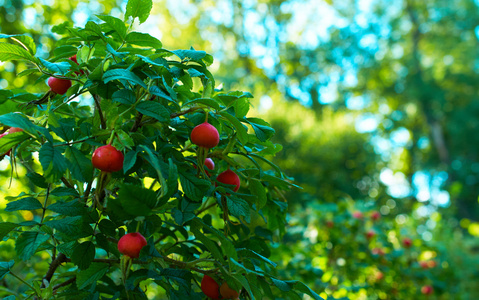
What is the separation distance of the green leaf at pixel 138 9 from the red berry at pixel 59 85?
15cm

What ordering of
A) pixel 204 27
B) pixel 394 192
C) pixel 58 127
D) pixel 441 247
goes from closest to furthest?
1. pixel 58 127
2. pixel 441 247
3. pixel 394 192
4. pixel 204 27

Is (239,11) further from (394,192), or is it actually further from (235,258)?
(235,258)

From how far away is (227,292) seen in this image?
24.8 inches

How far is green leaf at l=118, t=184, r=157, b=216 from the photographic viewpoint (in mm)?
483

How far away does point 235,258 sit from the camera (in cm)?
56

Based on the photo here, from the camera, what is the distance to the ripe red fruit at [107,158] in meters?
0.53

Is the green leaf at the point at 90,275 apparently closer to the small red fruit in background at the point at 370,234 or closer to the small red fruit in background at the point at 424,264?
the small red fruit in background at the point at 370,234

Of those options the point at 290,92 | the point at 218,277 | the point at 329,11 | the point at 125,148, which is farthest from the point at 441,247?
the point at 329,11

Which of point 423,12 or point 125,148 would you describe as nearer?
point 125,148

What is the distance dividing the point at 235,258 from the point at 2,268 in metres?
0.37

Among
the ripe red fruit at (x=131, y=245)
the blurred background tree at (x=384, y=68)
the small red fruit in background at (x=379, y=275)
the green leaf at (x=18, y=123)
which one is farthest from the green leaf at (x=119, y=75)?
the blurred background tree at (x=384, y=68)

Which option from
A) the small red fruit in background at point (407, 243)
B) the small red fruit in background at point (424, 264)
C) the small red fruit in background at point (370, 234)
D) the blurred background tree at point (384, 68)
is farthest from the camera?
the blurred background tree at point (384, 68)

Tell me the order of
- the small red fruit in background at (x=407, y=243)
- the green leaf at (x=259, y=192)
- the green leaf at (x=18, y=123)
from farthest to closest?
the small red fruit in background at (x=407, y=243) < the green leaf at (x=259, y=192) < the green leaf at (x=18, y=123)

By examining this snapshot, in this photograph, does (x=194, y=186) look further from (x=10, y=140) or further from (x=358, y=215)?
(x=358, y=215)
